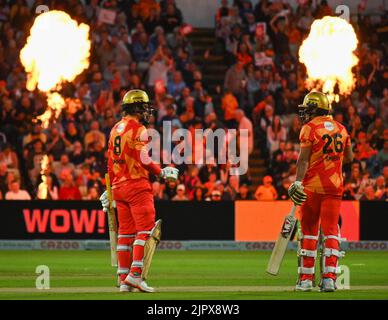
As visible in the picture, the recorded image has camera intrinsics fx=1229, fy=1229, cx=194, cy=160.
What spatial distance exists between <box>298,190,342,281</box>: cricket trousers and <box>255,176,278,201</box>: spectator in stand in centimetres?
1256

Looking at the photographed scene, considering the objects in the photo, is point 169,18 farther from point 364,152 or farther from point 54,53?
point 364,152

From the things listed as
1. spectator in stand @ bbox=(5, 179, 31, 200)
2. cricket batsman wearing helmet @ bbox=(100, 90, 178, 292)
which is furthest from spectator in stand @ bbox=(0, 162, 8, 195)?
cricket batsman wearing helmet @ bbox=(100, 90, 178, 292)

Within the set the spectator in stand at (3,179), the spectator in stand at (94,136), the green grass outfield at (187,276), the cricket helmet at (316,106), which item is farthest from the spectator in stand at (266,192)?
the cricket helmet at (316,106)

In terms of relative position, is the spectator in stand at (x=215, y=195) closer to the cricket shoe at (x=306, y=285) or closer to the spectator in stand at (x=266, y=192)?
the spectator in stand at (x=266, y=192)

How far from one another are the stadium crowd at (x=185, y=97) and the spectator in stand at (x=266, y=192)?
2 cm

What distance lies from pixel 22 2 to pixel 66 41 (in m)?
1.68

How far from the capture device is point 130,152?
55.4 ft

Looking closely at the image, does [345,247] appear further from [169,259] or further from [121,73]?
[121,73]

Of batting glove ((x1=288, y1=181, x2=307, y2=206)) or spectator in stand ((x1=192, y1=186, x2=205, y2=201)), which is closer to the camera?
batting glove ((x1=288, y1=181, x2=307, y2=206))

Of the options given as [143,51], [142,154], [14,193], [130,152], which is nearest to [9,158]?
[14,193]

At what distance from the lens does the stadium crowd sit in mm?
29844

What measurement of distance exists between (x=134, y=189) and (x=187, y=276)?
4058 millimetres

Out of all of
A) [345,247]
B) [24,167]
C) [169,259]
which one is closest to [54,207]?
[24,167]

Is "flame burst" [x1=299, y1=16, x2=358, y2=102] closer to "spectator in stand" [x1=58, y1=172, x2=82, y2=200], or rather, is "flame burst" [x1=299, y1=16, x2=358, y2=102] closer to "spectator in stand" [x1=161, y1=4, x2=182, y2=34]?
"spectator in stand" [x1=161, y1=4, x2=182, y2=34]
